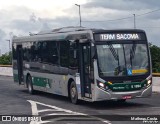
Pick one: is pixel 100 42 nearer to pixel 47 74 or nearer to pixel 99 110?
pixel 99 110

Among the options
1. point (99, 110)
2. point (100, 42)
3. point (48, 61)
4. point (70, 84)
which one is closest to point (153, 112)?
point (99, 110)

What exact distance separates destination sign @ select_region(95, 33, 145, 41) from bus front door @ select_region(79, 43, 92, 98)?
57 centimetres

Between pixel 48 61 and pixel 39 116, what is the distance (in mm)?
6850

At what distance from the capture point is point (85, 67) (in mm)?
18047

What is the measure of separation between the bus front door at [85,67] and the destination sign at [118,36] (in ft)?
1.86

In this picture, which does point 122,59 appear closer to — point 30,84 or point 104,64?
point 104,64

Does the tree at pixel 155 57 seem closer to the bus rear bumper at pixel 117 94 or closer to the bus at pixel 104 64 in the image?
the bus at pixel 104 64

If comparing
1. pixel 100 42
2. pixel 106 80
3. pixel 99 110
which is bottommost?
pixel 99 110

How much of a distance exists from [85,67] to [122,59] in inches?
58.2

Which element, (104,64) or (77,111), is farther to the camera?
(104,64)

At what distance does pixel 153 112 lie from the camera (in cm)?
1570

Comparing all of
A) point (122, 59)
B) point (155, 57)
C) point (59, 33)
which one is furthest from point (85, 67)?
point (155, 57)

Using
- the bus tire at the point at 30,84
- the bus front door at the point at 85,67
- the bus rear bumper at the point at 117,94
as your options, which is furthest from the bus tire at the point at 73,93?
the bus tire at the point at 30,84

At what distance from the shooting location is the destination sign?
689 inches
